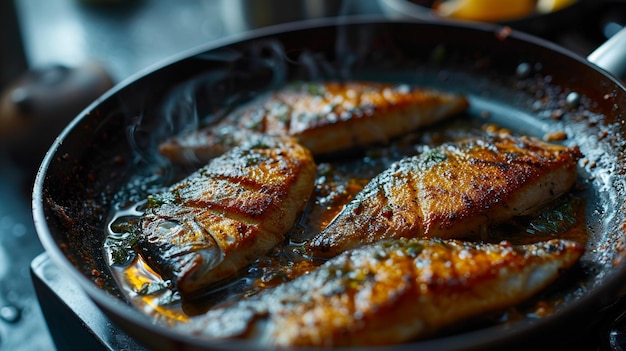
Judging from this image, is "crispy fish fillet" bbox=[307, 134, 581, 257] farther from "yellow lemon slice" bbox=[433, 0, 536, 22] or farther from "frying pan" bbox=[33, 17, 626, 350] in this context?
"yellow lemon slice" bbox=[433, 0, 536, 22]

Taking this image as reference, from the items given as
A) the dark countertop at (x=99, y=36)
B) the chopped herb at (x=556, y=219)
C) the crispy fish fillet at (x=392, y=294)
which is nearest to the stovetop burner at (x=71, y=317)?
the crispy fish fillet at (x=392, y=294)

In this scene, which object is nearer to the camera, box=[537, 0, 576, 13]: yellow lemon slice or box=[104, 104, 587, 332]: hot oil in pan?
box=[104, 104, 587, 332]: hot oil in pan

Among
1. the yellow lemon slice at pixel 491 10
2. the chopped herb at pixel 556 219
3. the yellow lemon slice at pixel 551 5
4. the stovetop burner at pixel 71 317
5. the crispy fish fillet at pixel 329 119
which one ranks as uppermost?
the yellow lemon slice at pixel 551 5

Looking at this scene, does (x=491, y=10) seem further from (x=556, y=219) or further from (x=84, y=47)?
(x=84, y=47)

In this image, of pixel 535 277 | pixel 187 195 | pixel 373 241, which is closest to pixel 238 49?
pixel 187 195

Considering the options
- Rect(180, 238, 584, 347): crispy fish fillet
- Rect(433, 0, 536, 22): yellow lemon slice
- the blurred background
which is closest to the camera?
Rect(180, 238, 584, 347): crispy fish fillet

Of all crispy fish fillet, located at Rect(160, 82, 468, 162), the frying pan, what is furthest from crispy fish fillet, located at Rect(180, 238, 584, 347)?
crispy fish fillet, located at Rect(160, 82, 468, 162)

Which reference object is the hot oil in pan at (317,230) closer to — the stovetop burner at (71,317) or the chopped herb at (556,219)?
the chopped herb at (556,219)
